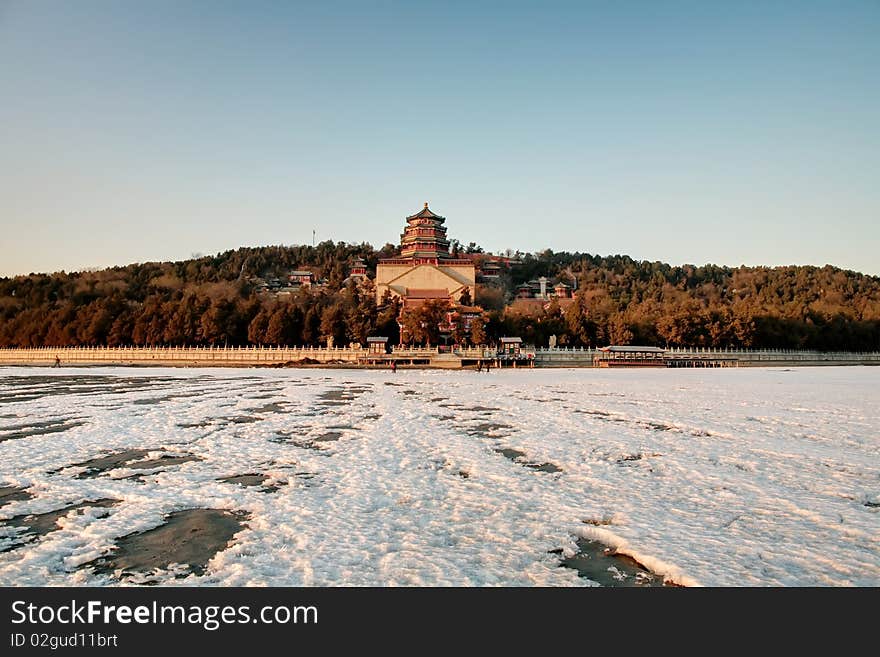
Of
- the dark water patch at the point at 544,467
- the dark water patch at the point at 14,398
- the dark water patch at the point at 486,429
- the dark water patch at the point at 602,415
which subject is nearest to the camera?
the dark water patch at the point at 544,467

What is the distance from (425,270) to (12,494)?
209 feet

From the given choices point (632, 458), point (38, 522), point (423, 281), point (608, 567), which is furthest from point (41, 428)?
point (423, 281)

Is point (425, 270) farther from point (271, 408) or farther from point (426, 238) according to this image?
point (271, 408)

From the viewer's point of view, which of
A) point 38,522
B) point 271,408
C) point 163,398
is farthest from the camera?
point 163,398

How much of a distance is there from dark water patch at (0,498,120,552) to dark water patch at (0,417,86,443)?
238 inches

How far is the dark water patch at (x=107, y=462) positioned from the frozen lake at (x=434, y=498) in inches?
2.8

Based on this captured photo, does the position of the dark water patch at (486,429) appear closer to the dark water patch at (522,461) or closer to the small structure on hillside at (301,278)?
the dark water patch at (522,461)

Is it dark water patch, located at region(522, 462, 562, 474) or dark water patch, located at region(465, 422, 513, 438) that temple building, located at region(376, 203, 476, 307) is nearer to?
dark water patch, located at region(465, 422, 513, 438)

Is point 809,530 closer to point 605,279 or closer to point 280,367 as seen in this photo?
point 280,367

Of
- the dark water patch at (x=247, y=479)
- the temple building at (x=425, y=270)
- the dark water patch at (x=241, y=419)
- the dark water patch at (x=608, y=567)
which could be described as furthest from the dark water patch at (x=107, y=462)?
the temple building at (x=425, y=270)

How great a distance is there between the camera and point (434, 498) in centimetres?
797

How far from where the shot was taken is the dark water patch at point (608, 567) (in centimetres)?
532
